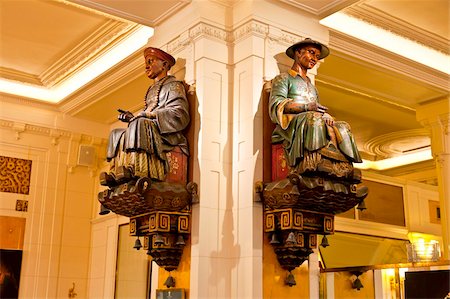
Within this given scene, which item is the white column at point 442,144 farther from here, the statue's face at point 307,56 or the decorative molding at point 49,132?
the decorative molding at point 49,132

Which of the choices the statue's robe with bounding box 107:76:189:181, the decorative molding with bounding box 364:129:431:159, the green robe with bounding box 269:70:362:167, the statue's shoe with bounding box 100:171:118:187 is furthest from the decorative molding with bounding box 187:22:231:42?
the decorative molding with bounding box 364:129:431:159

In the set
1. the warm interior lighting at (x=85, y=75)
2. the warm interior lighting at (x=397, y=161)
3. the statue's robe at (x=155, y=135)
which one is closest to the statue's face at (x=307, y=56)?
the statue's robe at (x=155, y=135)

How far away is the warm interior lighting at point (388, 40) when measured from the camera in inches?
240

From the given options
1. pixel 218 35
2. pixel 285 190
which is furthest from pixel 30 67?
pixel 285 190

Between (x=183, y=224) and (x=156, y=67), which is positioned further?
(x=156, y=67)

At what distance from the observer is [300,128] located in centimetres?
443

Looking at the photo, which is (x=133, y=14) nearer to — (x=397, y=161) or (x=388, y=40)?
(x=388, y=40)

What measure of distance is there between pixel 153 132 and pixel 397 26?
327 cm

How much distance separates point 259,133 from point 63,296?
14.9 feet

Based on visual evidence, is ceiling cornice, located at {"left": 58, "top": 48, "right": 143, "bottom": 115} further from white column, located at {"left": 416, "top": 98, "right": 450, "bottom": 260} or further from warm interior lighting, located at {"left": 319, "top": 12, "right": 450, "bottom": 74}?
white column, located at {"left": 416, "top": 98, "right": 450, "bottom": 260}

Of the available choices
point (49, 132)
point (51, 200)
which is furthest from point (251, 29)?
point (51, 200)

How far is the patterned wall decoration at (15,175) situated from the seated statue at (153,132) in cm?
382

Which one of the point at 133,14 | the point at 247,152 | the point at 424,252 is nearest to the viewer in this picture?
the point at 247,152

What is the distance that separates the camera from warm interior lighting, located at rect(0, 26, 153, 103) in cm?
680
